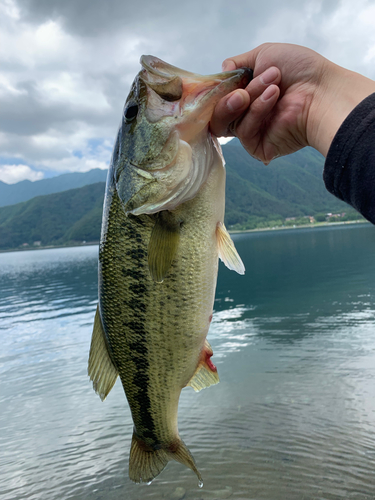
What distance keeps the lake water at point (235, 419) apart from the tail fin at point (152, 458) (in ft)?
15.1

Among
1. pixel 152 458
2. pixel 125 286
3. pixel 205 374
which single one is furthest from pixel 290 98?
pixel 152 458

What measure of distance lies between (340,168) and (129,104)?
1432mm

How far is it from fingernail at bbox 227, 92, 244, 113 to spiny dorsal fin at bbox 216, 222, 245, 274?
79 cm

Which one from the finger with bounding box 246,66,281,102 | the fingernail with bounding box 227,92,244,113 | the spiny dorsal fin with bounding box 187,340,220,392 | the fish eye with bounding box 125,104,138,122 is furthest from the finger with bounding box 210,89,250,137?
the spiny dorsal fin with bounding box 187,340,220,392

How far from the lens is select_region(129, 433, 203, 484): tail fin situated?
9.61 ft

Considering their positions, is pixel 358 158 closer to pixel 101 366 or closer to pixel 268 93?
pixel 268 93

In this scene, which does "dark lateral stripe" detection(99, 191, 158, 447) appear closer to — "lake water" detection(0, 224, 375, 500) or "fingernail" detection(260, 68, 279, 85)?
"fingernail" detection(260, 68, 279, 85)

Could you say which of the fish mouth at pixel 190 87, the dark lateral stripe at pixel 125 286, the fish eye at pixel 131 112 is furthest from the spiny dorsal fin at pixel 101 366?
the fish mouth at pixel 190 87

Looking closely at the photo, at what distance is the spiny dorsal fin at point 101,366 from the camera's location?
2.73 metres

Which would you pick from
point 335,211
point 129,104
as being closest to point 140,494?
point 129,104

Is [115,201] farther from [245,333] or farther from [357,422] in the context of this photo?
[245,333]

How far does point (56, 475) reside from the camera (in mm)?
7762

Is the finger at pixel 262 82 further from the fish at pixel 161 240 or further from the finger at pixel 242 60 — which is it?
the finger at pixel 242 60

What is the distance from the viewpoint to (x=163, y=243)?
2258 mm
